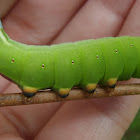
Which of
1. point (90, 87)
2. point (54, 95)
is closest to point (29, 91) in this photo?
point (54, 95)

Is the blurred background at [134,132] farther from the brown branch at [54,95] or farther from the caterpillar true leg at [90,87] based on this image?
the caterpillar true leg at [90,87]

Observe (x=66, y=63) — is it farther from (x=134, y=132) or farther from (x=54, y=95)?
(x=134, y=132)

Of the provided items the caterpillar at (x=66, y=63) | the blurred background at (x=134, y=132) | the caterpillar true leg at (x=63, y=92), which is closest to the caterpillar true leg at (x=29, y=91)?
the caterpillar at (x=66, y=63)

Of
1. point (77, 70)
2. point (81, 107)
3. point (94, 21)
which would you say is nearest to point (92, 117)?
point (81, 107)

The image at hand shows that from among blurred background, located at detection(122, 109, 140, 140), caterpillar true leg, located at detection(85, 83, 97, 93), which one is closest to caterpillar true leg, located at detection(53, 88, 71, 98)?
caterpillar true leg, located at detection(85, 83, 97, 93)

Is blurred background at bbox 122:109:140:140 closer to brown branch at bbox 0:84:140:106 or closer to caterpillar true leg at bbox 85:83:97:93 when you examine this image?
brown branch at bbox 0:84:140:106
